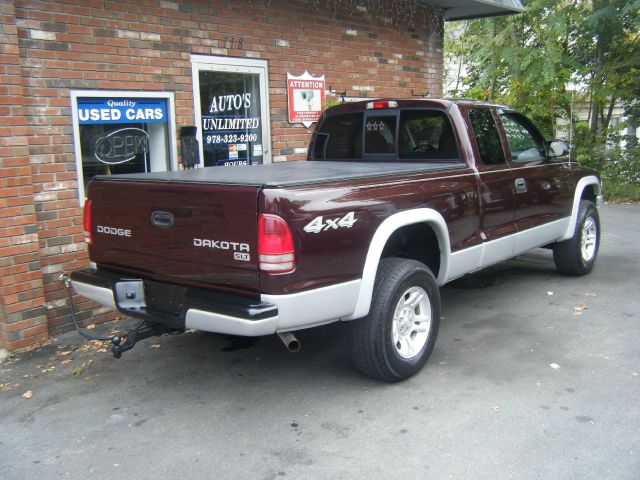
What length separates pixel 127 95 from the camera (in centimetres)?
594

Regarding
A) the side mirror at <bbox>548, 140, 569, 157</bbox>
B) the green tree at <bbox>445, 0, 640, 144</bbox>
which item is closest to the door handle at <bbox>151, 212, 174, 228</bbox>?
the side mirror at <bbox>548, 140, 569, 157</bbox>

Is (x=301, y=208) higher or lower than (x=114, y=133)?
lower

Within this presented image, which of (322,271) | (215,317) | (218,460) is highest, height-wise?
(322,271)

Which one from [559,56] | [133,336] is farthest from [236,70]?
[559,56]

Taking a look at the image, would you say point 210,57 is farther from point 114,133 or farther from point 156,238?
point 156,238

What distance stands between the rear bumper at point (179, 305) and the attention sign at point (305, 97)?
160 inches

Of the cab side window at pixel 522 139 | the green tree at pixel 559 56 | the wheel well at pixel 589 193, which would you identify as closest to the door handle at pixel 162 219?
the cab side window at pixel 522 139

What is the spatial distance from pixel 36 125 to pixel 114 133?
2.79 feet

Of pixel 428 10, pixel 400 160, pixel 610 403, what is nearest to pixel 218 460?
pixel 610 403

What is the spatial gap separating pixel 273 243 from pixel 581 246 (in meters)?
4.70

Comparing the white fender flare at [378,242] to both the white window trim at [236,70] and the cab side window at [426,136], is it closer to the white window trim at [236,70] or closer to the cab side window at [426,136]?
the cab side window at [426,136]

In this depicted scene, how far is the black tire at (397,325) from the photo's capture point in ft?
12.9

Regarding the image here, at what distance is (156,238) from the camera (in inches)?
149

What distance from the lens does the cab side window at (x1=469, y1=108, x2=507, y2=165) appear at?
5.28m
